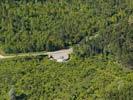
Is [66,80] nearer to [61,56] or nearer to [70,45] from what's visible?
[61,56]

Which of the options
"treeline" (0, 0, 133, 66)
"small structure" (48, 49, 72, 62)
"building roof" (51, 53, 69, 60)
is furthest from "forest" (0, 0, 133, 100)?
"building roof" (51, 53, 69, 60)

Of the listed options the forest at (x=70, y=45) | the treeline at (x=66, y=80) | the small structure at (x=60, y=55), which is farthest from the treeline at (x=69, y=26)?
the treeline at (x=66, y=80)

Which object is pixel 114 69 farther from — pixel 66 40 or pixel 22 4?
pixel 22 4

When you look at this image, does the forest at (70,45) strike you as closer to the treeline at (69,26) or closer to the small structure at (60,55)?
the treeline at (69,26)

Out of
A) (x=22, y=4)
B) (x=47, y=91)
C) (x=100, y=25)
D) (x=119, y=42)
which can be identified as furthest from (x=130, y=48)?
(x=22, y=4)

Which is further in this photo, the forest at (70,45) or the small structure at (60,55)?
the small structure at (60,55)
